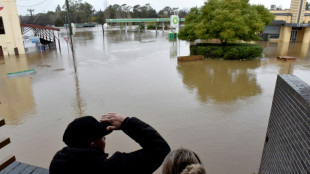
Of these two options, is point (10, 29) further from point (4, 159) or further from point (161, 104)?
point (4, 159)

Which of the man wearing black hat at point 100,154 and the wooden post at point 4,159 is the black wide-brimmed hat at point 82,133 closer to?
the man wearing black hat at point 100,154

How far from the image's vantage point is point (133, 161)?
174 cm

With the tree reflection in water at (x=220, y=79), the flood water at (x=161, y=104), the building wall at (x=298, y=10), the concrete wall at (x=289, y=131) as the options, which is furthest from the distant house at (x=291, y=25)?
the concrete wall at (x=289, y=131)

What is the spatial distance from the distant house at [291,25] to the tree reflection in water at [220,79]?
588 inches

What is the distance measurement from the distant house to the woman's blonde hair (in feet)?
102

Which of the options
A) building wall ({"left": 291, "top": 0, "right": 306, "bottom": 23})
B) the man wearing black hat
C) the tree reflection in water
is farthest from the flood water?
building wall ({"left": 291, "top": 0, "right": 306, "bottom": 23})

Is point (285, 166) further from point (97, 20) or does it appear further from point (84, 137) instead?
point (97, 20)

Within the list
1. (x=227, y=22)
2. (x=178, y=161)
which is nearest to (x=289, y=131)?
(x=178, y=161)

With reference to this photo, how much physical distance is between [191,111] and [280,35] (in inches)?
1120

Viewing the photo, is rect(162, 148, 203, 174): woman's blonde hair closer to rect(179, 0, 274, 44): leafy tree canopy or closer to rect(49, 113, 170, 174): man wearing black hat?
rect(49, 113, 170, 174): man wearing black hat

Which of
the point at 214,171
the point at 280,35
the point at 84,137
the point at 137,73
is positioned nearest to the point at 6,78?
the point at 137,73

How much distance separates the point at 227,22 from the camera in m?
16.5

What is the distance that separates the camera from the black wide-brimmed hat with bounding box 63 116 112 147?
1756 millimetres

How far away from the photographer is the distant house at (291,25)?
26.7 meters
